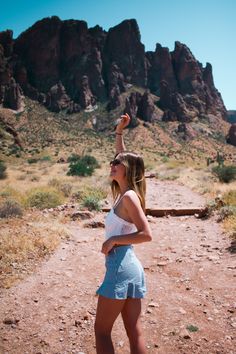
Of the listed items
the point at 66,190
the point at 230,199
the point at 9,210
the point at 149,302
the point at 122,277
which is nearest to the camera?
the point at 122,277

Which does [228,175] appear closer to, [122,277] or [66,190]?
[66,190]

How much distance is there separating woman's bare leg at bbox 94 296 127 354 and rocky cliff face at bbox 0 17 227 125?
3229 inches

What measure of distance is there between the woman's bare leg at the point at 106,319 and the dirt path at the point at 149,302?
1.22m

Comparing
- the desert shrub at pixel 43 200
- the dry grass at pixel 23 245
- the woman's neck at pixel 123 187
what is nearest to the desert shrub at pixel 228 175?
the desert shrub at pixel 43 200

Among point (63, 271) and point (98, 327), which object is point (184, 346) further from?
point (63, 271)

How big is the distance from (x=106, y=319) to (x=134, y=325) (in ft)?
0.77

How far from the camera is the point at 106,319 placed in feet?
8.99

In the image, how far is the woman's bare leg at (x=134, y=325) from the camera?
2.75 metres

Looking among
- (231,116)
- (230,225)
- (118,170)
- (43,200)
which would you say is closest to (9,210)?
(43,200)

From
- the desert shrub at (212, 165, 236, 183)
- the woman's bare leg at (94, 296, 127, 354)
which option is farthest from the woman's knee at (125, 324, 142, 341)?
the desert shrub at (212, 165, 236, 183)

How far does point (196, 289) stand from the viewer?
17.8 feet

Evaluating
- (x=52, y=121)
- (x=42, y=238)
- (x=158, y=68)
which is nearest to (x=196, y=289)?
(x=42, y=238)

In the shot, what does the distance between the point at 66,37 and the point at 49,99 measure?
34.7 metres

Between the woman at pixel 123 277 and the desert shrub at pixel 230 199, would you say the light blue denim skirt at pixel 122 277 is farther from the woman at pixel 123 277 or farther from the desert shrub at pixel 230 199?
the desert shrub at pixel 230 199
